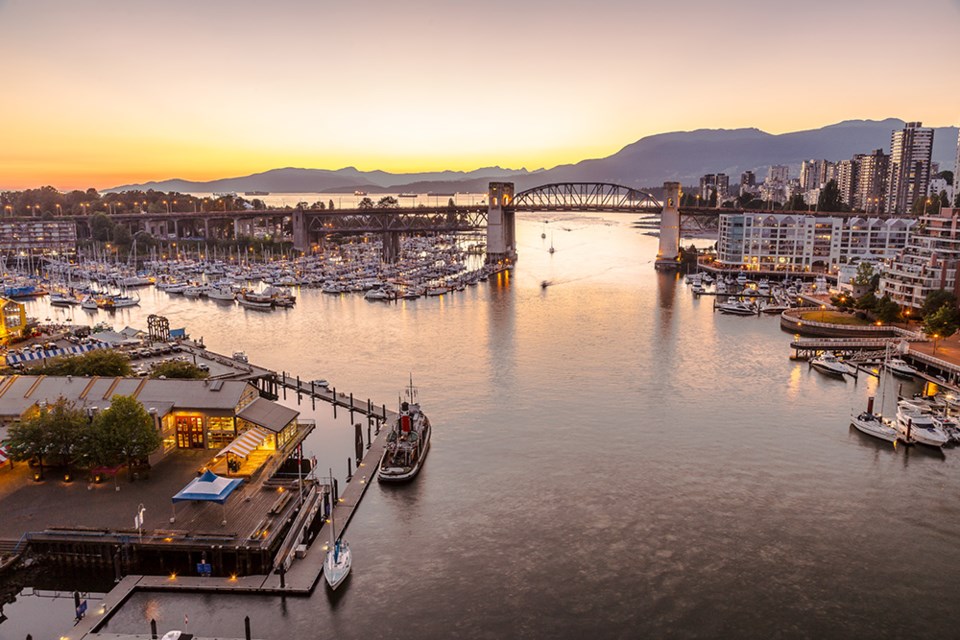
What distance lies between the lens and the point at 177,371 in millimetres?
20438

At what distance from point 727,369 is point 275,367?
18.6 m

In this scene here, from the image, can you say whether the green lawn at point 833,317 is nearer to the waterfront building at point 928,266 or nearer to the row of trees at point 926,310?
the row of trees at point 926,310

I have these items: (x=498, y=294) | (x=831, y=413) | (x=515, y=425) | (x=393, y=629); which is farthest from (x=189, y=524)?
(x=498, y=294)

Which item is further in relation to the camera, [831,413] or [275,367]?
[275,367]

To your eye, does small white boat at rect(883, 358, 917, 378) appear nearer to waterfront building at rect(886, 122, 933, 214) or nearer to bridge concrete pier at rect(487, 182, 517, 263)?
bridge concrete pier at rect(487, 182, 517, 263)

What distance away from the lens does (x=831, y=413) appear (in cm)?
2244

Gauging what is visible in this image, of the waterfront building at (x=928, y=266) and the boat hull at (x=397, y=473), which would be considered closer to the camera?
the boat hull at (x=397, y=473)

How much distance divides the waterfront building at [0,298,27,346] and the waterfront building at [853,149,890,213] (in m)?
121

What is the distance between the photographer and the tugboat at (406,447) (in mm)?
16906

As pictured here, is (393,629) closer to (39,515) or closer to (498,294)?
(39,515)

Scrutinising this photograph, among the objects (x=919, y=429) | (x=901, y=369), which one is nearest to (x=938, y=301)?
(x=901, y=369)

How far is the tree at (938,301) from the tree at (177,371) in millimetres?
31468

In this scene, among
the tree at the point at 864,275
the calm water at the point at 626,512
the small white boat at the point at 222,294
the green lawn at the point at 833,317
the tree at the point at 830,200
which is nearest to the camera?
the calm water at the point at 626,512

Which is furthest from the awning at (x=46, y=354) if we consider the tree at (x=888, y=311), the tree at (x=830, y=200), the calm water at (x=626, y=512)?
the tree at (x=830, y=200)
